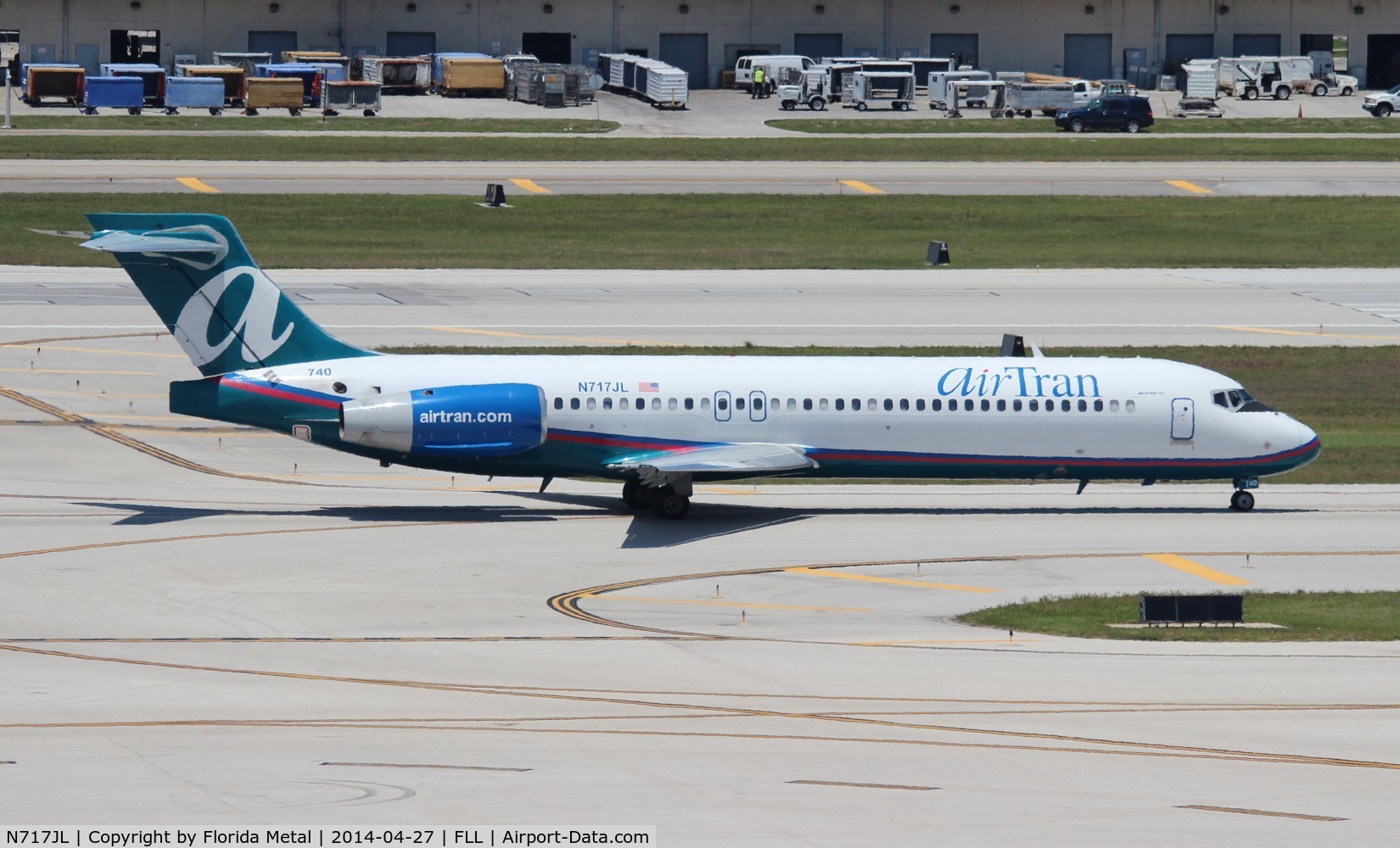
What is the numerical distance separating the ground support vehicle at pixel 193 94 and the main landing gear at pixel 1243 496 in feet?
258

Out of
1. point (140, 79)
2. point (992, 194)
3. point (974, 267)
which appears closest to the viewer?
point (974, 267)

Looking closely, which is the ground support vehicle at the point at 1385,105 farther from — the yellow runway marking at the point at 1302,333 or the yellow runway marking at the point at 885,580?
the yellow runway marking at the point at 885,580

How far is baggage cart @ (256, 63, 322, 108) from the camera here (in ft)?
347

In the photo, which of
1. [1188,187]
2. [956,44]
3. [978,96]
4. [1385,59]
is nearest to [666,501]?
[1188,187]

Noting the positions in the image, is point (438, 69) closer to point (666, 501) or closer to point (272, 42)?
point (272, 42)

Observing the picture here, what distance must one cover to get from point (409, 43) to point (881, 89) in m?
31.4

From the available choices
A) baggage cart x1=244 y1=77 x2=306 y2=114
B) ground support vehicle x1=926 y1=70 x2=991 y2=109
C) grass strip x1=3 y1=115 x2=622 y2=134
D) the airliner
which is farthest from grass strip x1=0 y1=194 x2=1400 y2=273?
ground support vehicle x1=926 y1=70 x2=991 y2=109

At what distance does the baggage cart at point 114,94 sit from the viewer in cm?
10088

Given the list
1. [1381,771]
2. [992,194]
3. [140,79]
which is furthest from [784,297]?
[140,79]

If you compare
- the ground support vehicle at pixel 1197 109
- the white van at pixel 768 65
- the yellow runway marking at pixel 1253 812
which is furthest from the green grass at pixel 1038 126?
the yellow runway marking at pixel 1253 812

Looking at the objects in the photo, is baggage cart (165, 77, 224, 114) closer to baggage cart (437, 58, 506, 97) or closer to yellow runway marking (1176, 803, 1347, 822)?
baggage cart (437, 58, 506, 97)

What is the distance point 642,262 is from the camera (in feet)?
218

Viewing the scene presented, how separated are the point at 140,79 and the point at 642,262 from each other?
4702 centimetres

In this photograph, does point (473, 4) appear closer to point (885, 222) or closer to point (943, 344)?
point (885, 222)
